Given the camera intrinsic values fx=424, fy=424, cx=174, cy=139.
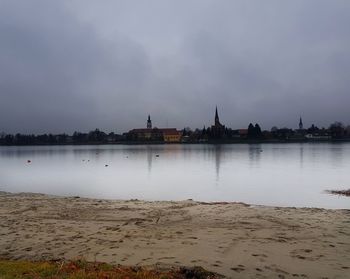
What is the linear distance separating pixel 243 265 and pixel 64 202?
1479 cm

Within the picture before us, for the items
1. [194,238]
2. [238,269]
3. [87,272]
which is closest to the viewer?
[87,272]

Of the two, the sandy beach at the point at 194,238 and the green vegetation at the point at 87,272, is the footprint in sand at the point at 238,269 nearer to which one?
the sandy beach at the point at 194,238

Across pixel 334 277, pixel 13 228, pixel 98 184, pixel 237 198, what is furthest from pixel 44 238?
pixel 98 184

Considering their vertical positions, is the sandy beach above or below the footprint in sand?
below

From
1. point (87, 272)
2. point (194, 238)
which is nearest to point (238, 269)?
point (194, 238)

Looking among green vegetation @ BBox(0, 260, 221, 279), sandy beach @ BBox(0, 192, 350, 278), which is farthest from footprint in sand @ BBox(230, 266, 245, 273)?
green vegetation @ BBox(0, 260, 221, 279)

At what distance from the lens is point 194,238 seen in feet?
40.7

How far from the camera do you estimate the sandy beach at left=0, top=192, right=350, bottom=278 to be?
9.86 meters

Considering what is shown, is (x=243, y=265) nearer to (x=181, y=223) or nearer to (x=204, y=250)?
(x=204, y=250)

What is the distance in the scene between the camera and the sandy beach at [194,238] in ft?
32.3

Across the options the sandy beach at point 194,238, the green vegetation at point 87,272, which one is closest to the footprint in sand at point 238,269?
the sandy beach at point 194,238

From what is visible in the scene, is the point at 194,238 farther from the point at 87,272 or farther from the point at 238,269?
the point at 87,272

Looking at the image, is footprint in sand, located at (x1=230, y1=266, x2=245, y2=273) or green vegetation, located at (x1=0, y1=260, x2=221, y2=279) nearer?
green vegetation, located at (x1=0, y1=260, x2=221, y2=279)

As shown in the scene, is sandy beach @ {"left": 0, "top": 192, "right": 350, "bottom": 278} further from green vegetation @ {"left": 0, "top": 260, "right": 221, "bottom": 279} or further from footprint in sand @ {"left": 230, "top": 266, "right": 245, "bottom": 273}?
green vegetation @ {"left": 0, "top": 260, "right": 221, "bottom": 279}
